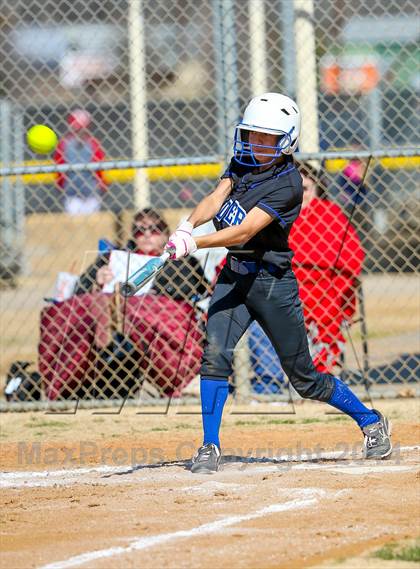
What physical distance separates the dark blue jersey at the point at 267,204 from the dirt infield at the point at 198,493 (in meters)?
1.08

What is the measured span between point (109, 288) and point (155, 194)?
8208mm

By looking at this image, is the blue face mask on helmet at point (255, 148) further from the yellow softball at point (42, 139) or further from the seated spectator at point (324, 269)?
the yellow softball at point (42, 139)

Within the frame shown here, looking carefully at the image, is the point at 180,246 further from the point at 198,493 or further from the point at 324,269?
the point at 324,269

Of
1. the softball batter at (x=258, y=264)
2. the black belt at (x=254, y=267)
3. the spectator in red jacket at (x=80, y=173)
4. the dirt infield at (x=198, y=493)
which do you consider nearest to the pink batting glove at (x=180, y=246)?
the softball batter at (x=258, y=264)

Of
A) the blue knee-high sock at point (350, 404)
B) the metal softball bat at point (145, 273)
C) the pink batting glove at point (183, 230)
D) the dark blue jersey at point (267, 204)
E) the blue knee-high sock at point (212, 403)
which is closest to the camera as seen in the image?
the metal softball bat at point (145, 273)

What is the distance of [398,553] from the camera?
3.88m

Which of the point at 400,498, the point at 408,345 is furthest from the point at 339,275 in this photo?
the point at 400,498

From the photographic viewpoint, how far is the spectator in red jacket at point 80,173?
1252 centimetres

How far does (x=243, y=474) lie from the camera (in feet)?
18.1

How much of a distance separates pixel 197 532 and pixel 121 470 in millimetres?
1519

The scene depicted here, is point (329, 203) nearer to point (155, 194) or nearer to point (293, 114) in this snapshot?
point (293, 114)

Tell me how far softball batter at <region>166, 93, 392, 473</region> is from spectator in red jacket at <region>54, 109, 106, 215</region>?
6.46m

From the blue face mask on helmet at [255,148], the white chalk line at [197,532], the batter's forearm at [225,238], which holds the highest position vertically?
the blue face mask on helmet at [255,148]

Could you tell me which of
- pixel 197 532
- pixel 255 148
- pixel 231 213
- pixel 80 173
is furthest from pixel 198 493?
pixel 80 173
